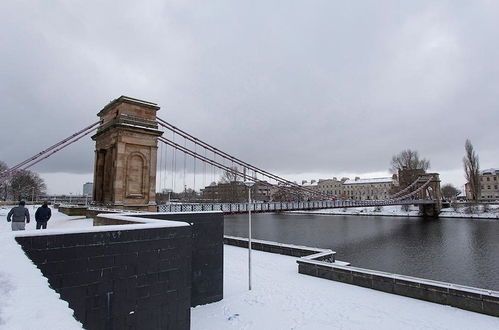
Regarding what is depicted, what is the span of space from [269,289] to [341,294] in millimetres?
2275

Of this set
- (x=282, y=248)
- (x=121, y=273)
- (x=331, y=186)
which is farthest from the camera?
(x=331, y=186)

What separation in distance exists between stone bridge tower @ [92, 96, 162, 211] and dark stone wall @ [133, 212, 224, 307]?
1130 cm

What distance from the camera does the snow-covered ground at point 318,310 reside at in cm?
729

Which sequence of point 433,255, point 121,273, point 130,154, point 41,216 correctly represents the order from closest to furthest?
1. point 121,273
2. point 41,216
3. point 130,154
4. point 433,255

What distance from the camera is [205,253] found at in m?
8.69

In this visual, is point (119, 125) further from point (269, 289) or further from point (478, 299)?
point (478, 299)

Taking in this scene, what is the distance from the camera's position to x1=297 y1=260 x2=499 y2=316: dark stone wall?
311 inches

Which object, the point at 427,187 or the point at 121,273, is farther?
the point at 427,187

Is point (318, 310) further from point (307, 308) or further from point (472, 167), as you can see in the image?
point (472, 167)

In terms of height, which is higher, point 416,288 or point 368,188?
point 368,188

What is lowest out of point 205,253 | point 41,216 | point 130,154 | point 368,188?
point 205,253

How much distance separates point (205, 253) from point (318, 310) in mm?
3464

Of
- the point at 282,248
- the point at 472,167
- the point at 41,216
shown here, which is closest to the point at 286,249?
the point at 282,248

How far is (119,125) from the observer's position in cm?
1853
